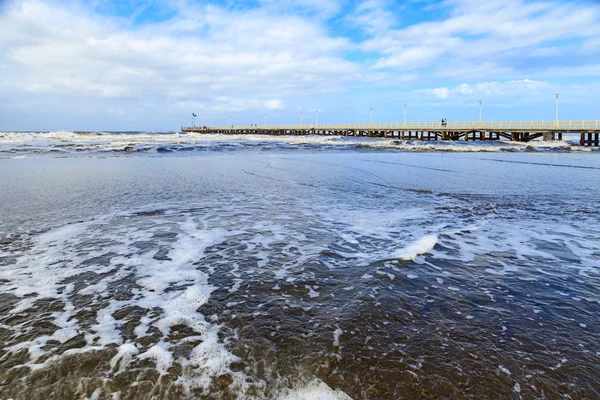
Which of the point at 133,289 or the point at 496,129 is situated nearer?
the point at 133,289

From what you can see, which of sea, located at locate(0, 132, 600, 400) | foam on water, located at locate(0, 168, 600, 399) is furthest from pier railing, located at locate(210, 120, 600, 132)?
foam on water, located at locate(0, 168, 600, 399)

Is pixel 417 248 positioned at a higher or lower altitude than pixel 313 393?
higher

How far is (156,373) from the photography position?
2.68 meters

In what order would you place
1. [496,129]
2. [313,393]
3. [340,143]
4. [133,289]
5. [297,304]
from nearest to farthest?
[313,393] → [297,304] → [133,289] → [340,143] → [496,129]

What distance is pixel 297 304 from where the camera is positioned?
373 centimetres

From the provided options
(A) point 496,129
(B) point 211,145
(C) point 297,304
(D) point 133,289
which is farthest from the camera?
(A) point 496,129

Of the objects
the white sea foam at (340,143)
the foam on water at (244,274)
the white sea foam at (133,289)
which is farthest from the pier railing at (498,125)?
the white sea foam at (133,289)

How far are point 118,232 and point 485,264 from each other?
5.59 m

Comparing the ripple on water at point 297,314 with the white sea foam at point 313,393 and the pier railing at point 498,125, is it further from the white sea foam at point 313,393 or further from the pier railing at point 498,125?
the pier railing at point 498,125

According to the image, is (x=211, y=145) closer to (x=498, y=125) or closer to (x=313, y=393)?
(x=313, y=393)

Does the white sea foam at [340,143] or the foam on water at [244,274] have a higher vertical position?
the white sea foam at [340,143]

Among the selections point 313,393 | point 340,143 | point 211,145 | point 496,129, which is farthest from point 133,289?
point 496,129

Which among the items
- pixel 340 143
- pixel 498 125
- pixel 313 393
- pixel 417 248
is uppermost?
pixel 498 125

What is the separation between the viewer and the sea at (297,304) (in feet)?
8.59
